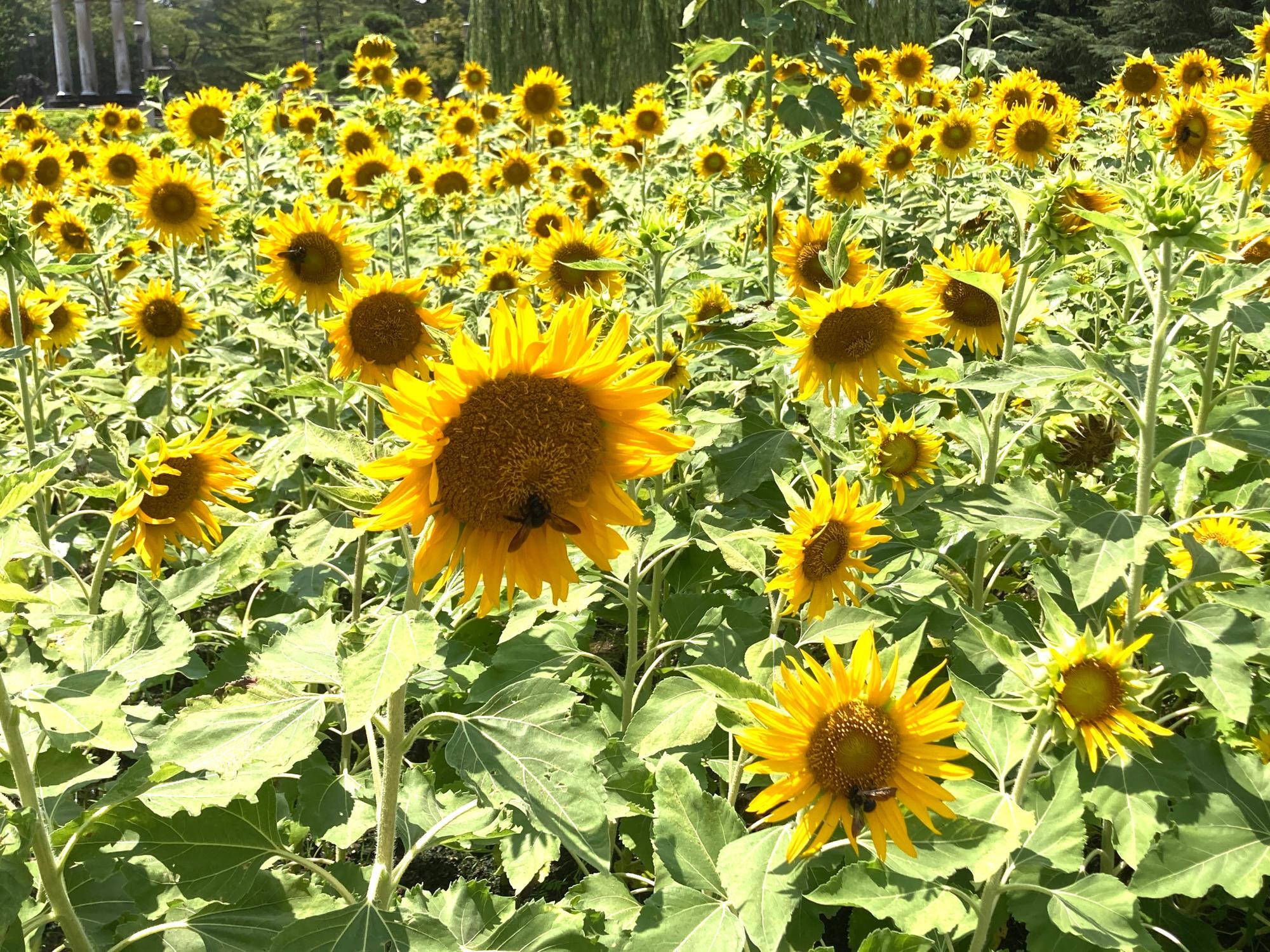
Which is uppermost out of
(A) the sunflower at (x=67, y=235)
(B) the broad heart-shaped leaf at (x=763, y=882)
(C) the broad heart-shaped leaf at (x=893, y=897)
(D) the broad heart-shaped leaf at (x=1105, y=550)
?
(A) the sunflower at (x=67, y=235)

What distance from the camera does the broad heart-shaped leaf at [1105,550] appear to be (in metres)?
1.96

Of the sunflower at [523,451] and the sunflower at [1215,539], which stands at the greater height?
the sunflower at [523,451]

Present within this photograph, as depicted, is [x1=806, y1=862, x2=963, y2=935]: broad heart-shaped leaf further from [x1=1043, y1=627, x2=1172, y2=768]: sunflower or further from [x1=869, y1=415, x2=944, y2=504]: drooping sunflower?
[x1=869, y1=415, x2=944, y2=504]: drooping sunflower

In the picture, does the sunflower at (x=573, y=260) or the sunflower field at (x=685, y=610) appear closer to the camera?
the sunflower field at (x=685, y=610)

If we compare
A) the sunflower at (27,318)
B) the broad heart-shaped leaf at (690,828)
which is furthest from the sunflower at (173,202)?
the broad heart-shaped leaf at (690,828)

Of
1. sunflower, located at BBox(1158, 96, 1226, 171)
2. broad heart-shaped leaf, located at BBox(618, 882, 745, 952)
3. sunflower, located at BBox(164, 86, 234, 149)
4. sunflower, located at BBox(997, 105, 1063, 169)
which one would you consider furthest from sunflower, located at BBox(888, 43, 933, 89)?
broad heart-shaped leaf, located at BBox(618, 882, 745, 952)

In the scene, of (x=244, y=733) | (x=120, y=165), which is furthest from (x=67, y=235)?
(x=244, y=733)

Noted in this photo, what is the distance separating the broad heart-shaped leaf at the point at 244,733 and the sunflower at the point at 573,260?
8.14ft

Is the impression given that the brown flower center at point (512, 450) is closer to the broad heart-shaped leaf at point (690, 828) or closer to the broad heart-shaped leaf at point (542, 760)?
the broad heart-shaped leaf at point (542, 760)

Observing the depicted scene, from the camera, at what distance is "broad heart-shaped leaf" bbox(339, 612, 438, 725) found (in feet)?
4.70

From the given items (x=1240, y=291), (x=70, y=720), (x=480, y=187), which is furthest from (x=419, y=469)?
(x=480, y=187)

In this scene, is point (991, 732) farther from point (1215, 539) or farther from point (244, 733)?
point (244, 733)

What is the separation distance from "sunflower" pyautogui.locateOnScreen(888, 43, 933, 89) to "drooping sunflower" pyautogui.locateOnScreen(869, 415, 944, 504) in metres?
6.45

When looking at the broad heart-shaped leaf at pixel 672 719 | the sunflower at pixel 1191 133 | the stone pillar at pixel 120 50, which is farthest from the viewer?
the stone pillar at pixel 120 50
